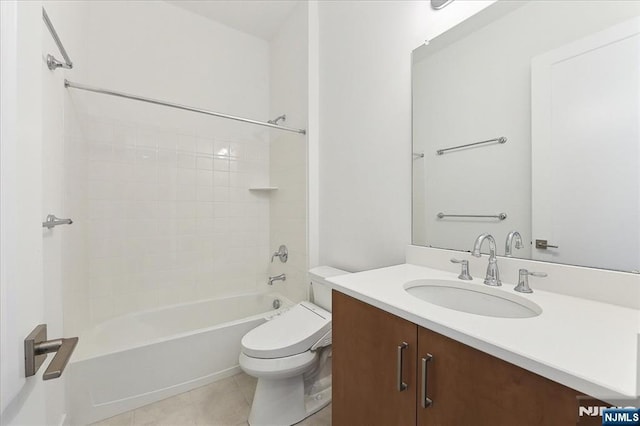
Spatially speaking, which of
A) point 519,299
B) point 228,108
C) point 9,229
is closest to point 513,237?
point 519,299

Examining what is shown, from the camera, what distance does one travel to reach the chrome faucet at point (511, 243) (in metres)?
0.96

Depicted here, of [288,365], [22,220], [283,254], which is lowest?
[288,365]

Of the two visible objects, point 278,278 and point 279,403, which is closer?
point 279,403

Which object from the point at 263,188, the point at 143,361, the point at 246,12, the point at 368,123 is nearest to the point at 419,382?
the point at 368,123

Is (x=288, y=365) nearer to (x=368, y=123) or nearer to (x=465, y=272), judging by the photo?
(x=465, y=272)

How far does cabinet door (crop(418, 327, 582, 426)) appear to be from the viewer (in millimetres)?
470

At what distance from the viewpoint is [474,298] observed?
37.3 inches

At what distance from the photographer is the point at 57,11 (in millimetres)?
1161

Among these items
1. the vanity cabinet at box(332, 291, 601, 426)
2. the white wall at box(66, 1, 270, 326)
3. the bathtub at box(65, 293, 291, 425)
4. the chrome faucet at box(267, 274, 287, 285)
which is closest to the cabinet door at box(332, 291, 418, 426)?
the vanity cabinet at box(332, 291, 601, 426)

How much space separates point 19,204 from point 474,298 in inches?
48.6

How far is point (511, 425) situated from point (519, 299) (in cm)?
42

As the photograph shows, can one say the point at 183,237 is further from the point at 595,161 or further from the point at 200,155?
the point at 595,161

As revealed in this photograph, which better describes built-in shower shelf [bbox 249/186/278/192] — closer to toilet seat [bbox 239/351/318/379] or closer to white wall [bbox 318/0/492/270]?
white wall [bbox 318/0/492/270]

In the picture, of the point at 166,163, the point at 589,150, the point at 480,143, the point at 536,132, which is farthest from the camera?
the point at 166,163
